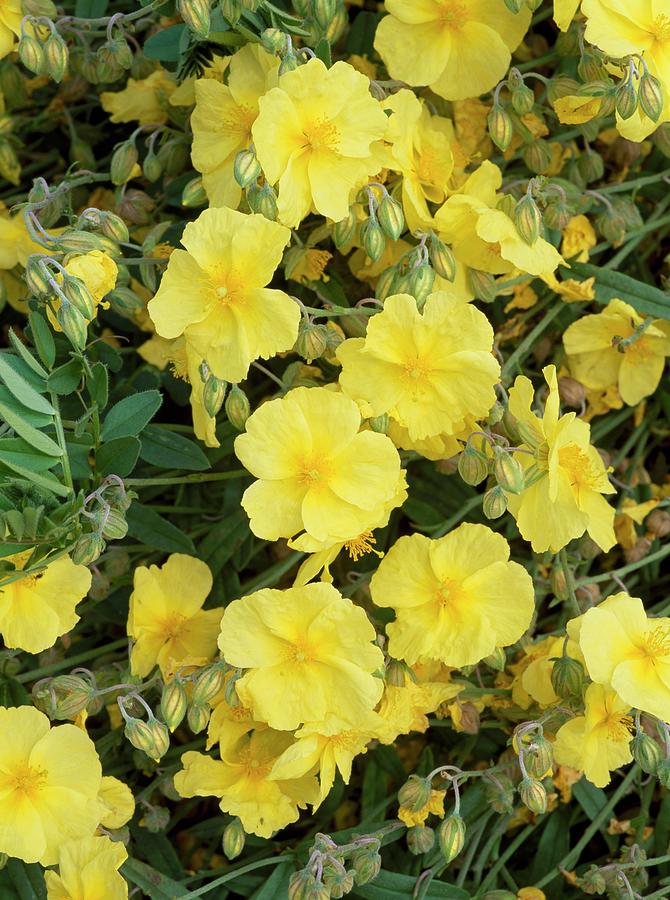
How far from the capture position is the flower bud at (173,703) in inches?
48.8

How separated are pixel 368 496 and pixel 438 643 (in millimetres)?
218

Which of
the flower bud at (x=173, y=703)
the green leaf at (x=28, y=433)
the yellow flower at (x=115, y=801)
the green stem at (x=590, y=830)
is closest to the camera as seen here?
the green leaf at (x=28, y=433)

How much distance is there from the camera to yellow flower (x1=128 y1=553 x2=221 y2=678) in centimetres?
138

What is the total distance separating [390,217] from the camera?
1264 millimetres

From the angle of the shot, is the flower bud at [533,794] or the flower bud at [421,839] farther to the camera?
the flower bud at [421,839]

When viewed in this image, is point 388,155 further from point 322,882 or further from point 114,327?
point 322,882

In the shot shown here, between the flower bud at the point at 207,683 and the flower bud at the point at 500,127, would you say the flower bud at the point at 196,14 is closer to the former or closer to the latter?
the flower bud at the point at 500,127

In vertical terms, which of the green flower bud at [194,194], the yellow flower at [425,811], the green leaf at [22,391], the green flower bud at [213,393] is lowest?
the yellow flower at [425,811]

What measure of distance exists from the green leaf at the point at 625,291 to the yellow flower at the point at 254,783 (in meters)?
0.75

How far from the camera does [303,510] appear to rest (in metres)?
1.19

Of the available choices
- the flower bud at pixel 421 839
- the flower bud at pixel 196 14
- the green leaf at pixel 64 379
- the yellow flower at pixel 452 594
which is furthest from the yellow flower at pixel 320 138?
the flower bud at pixel 421 839

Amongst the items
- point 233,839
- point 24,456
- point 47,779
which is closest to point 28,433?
point 24,456

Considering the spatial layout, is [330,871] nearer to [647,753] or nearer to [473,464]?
[647,753]

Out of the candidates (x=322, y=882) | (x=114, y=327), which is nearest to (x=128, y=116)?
(x=114, y=327)
